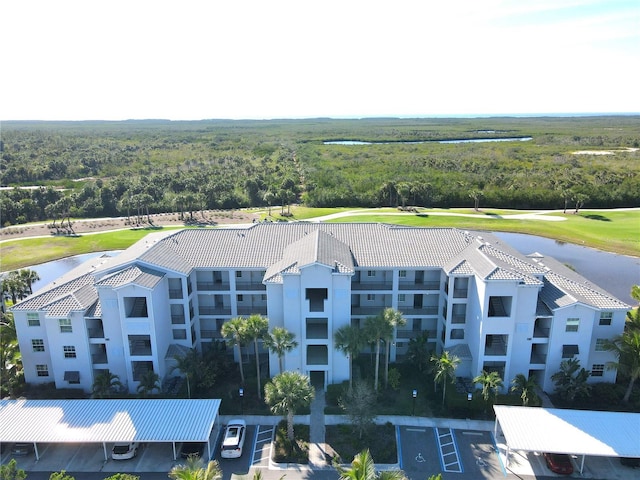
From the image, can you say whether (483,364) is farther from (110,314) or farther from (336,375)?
(110,314)

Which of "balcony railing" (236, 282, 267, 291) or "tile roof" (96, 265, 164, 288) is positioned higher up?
"tile roof" (96, 265, 164, 288)

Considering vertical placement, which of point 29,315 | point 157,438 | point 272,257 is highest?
point 272,257

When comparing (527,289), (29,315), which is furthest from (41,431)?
(527,289)

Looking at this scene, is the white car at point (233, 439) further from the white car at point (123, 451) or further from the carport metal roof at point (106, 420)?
the white car at point (123, 451)

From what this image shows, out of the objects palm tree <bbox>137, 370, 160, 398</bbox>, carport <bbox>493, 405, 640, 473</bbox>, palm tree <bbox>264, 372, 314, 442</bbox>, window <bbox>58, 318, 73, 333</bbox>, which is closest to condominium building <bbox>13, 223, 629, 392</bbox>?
window <bbox>58, 318, 73, 333</bbox>

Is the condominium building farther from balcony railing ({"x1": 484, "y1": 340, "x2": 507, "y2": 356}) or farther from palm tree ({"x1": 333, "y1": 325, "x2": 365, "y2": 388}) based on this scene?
palm tree ({"x1": 333, "y1": 325, "x2": 365, "y2": 388})
